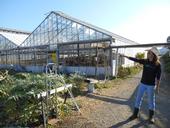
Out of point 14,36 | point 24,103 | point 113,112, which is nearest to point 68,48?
point 113,112

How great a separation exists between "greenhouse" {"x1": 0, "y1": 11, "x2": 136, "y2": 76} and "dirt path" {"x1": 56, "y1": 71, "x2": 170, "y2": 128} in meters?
5.41

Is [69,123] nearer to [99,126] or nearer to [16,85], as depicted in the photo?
[99,126]

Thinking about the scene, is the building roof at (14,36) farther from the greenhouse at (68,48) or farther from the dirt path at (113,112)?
the dirt path at (113,112)

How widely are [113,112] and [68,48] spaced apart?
12378 millimetres

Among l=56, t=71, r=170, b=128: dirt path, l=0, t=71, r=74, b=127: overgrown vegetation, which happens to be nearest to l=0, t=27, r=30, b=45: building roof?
l=56, t=71, r=170, b=128: dirt path

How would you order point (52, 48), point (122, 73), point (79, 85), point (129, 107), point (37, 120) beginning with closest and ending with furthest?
point (37, 120), point (129, 107), point (79, 85), point (122, 73), point (52, 48)

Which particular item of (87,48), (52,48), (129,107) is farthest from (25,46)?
(129,107)

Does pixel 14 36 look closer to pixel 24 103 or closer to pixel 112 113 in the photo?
pixel 112 113

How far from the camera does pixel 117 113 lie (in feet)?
21.8

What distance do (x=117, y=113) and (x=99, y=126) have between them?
1.31m

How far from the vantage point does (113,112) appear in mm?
6750

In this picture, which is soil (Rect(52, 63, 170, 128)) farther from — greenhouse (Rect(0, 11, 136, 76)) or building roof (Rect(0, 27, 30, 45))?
building roof (Rect(0, 27, 30, 45))

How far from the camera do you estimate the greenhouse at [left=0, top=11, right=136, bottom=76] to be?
15.8m

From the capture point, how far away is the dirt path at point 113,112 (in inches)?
219
